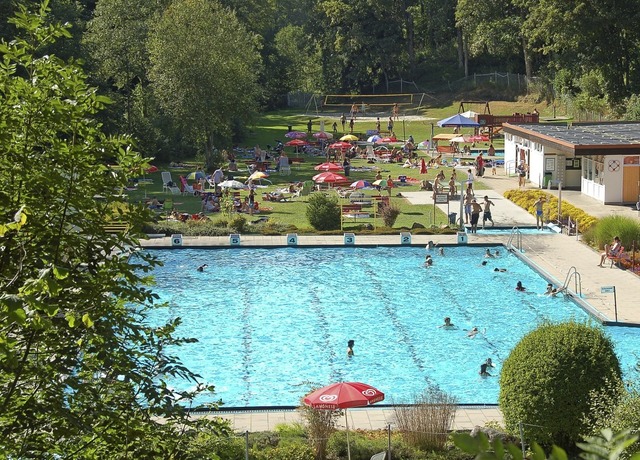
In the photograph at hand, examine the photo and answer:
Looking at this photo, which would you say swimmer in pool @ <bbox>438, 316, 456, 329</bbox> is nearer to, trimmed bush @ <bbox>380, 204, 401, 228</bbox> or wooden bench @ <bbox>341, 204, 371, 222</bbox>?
trimmed bush @ <bbox>380, 204, 401, 228</bbox>

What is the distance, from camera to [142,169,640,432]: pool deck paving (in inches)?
690

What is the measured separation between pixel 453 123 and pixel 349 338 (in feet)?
104

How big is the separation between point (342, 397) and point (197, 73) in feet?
109

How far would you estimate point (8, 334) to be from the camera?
771cm

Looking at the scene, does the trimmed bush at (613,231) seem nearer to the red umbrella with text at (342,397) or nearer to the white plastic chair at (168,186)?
the red umbrella with text at (342,397)

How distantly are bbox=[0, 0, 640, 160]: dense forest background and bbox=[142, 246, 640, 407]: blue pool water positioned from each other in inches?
531

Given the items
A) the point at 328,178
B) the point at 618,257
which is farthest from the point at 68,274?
the point at 328,178

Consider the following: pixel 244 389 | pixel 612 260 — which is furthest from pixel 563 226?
pixel 244 389

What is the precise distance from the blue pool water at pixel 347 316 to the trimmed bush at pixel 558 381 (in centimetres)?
356

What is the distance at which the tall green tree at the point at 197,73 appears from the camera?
47.0m

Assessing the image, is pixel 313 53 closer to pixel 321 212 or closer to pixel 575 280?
pixel 321 212

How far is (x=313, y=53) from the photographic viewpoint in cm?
8431

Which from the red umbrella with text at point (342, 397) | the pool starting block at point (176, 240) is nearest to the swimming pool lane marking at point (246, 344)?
the red umbrella with text at point (342, 397)

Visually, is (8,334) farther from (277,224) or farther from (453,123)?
(453,123)
